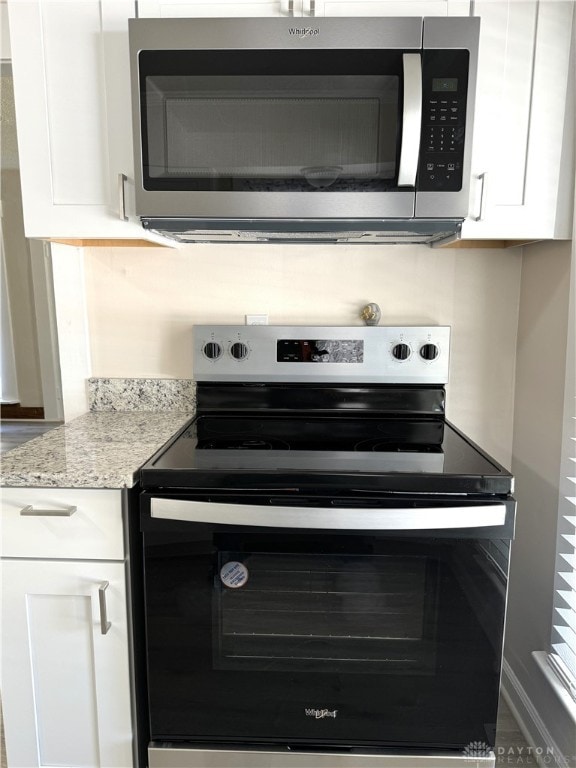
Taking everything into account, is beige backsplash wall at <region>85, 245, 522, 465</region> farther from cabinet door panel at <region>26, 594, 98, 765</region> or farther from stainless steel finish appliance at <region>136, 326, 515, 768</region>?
cabinet door panel at <region>26, 594, 98, 765</region>

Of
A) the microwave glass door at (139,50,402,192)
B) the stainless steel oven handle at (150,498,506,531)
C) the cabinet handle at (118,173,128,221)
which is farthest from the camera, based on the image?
the cabinet handle at (118,173,128,221)

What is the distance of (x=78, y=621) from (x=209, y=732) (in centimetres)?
38

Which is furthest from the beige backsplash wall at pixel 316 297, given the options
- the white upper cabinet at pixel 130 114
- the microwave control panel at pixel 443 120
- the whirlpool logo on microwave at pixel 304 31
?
the whirlpool logo on microwave at pixel 304 31

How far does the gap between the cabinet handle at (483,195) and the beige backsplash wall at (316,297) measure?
13.3 inches

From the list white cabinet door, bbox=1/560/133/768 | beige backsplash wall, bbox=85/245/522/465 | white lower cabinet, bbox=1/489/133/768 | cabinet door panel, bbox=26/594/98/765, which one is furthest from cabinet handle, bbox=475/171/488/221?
cabinet door panel, bbox=26/594/98/765

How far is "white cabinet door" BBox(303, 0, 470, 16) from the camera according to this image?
1.19 meters

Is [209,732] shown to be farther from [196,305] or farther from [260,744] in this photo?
[196,305]

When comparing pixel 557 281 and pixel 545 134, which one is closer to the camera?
pixel 545 134

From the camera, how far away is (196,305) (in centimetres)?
163

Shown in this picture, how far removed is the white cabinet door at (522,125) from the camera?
1190 mm

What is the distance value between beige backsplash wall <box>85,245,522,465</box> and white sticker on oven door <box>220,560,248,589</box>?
0.71 meters

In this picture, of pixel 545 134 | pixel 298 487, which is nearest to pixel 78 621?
pixel 298 487

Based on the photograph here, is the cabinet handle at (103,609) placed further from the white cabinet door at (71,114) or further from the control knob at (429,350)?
the control knob at (429,350)

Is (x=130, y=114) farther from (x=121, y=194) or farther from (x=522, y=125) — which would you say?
(x=522, y=125)
